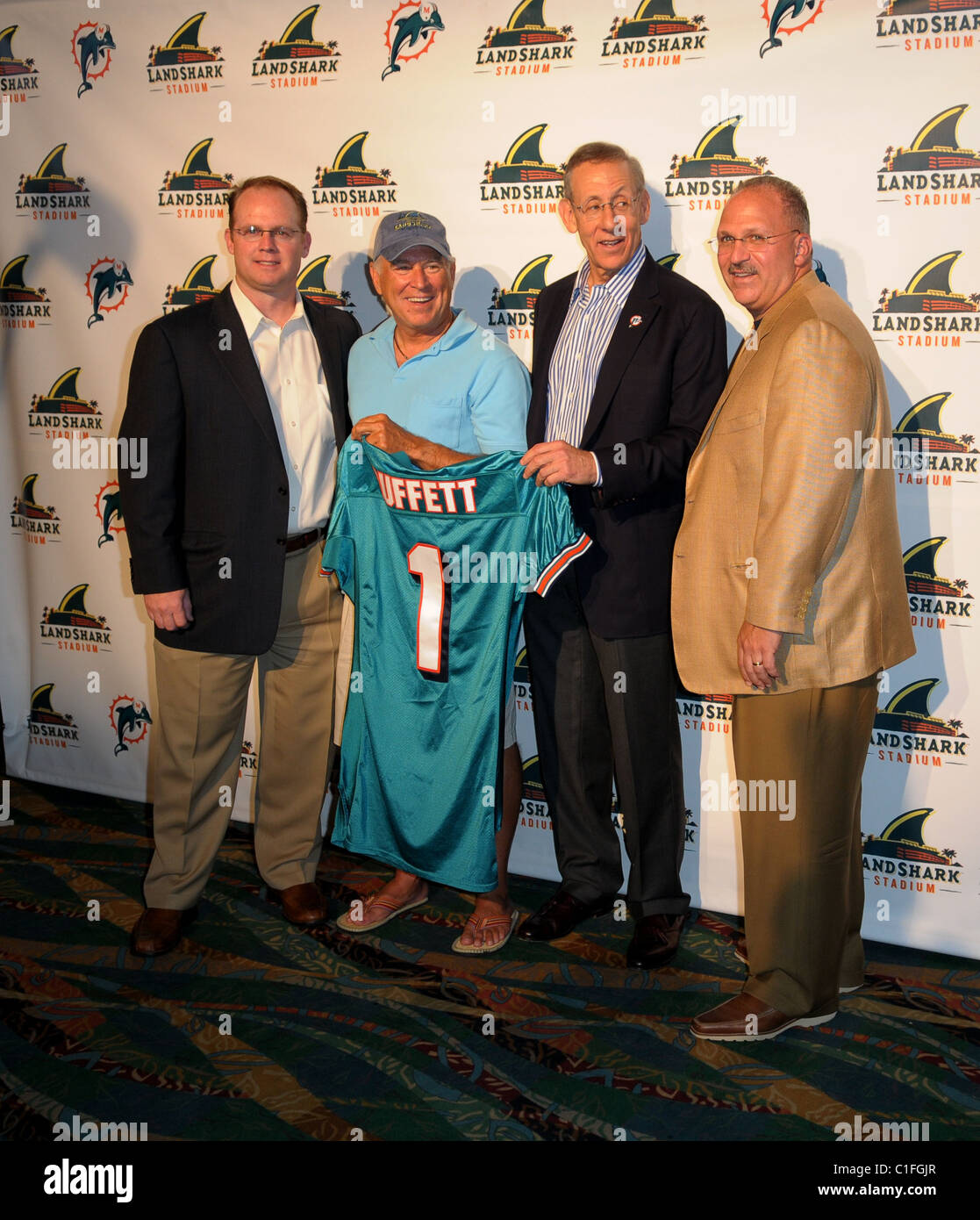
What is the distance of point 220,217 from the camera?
147 inches

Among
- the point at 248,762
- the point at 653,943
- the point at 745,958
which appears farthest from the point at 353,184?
the point at 745,958

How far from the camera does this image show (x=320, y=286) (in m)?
3.70

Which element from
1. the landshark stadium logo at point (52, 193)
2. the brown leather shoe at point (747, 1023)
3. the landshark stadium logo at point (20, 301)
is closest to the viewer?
the brown leather shoe at point (747, 1023)

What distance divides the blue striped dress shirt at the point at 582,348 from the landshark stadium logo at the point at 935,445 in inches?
36.8

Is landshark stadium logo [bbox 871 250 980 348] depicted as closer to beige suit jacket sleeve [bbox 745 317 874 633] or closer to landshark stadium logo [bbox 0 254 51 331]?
beige suit jacket sleeve [bbox 745 317 874 633]

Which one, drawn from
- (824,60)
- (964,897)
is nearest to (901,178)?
(824,60)

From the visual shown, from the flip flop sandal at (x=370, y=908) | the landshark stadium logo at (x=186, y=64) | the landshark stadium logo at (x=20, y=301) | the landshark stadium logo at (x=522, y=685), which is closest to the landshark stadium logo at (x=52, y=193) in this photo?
the landshark stadium logo at (x=20, y=301)

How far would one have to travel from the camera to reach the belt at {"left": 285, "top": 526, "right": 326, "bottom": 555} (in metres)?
3.01

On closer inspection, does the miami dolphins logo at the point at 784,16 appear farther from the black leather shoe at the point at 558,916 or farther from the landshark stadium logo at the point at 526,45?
the black leather shoe at the point at 558,916

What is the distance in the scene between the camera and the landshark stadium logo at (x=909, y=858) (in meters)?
3.18

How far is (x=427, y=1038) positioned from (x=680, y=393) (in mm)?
1787

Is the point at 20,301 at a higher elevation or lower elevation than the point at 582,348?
higher

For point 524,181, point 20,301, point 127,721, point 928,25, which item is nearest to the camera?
point 928,25

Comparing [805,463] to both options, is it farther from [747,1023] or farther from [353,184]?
[353,184]
